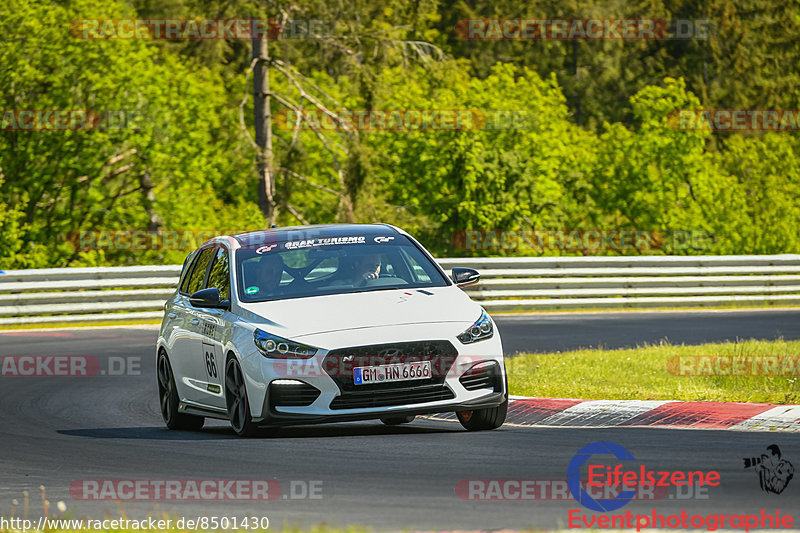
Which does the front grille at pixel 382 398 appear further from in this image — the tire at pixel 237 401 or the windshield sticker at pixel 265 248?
the windshield sticker at pixel 265 248

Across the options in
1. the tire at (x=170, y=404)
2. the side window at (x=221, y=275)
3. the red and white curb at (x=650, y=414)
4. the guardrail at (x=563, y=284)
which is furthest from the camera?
the guardrail at (x=563, y=284)

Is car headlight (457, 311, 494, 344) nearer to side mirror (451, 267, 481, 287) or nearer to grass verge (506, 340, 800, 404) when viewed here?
side mirror (451, 267, 481, 287)

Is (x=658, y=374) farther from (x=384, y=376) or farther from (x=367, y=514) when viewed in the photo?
(x=367, y=514)

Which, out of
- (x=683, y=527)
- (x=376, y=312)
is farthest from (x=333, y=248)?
(x=683, y=527)

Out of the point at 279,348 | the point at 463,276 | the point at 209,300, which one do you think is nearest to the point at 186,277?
the point at 209,300

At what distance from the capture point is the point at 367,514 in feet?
22.3

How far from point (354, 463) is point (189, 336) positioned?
323 centimetres

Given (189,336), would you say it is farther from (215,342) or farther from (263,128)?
(263,128)

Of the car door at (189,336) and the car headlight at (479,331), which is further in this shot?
the car door at (189,336)

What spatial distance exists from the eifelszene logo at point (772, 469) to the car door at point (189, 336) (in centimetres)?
471

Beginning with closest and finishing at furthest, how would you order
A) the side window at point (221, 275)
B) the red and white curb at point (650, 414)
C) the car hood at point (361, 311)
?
the car hood at point (361, 311) < the red and white curb at point (650, 414) < the side window at point (221, 275)

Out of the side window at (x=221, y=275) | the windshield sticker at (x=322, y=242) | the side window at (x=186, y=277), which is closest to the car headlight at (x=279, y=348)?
the side window at (x=221, y=275)

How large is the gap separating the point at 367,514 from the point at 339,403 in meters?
2.75

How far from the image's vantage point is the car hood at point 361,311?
31.7ft
